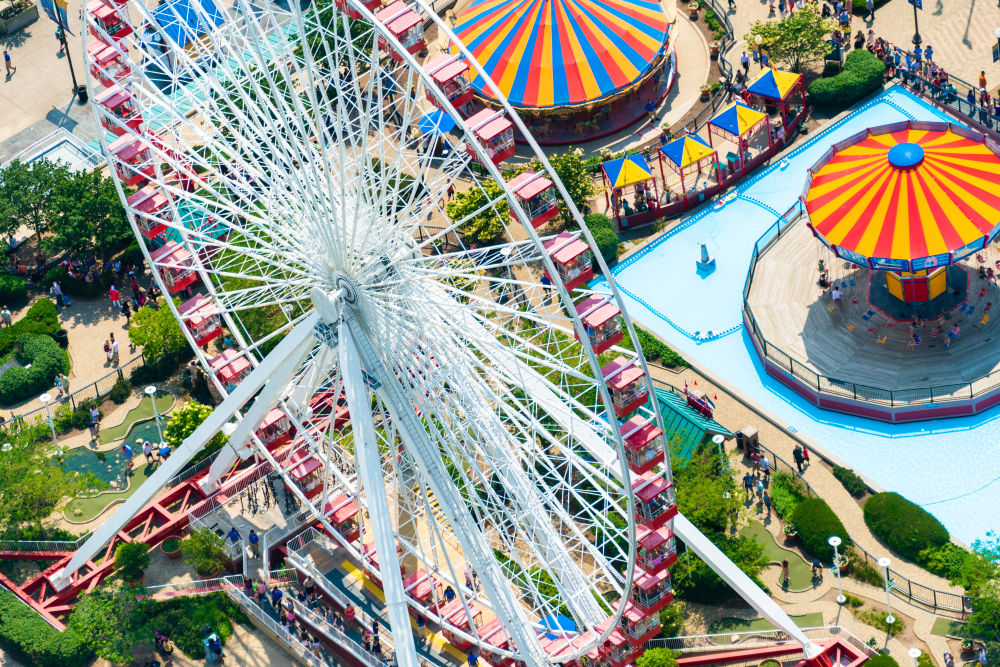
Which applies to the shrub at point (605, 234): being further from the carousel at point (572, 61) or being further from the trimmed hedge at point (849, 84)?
the trimmed hedge at point (849, 84)

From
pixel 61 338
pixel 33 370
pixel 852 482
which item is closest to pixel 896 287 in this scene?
pixel 852 482

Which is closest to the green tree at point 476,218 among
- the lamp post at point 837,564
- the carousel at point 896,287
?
the carousel at point 896,287

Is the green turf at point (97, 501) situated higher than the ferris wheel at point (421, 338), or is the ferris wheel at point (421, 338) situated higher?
the ferris wheel at point (421, 338)

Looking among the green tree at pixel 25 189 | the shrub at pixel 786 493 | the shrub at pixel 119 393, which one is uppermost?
the green tree at pixel 25 189

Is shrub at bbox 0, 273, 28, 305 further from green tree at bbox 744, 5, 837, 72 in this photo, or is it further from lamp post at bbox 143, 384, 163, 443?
green tree at bbox 744, 5, 837, 72

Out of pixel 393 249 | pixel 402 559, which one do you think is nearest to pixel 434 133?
pixel 393 249

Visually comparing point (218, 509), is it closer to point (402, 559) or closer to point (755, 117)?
point (402, 559)

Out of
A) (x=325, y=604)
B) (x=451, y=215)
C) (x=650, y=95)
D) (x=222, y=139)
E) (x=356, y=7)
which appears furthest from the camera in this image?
(x=650, y=95)
